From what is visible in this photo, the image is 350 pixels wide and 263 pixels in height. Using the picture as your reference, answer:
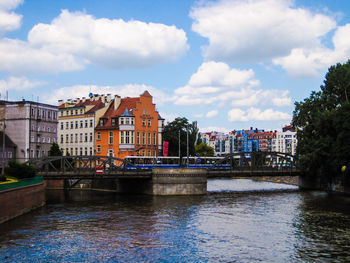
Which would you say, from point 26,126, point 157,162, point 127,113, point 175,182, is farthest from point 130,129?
point 175,182

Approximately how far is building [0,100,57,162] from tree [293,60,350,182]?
49.7m

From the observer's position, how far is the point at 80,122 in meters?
108

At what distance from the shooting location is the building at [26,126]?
88.6 metres

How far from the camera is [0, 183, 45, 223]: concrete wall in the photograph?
4016 centimetres

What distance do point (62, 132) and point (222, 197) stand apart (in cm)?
5779

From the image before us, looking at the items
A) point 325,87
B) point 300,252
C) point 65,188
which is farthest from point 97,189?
point 300,252

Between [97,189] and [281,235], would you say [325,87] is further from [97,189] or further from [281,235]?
[281,235]

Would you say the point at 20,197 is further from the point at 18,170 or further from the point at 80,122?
the point at 80,122

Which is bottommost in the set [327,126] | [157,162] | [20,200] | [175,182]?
[20,200]

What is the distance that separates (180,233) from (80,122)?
74438 mm

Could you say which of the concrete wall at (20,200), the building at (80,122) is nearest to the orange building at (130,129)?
the building at (80,122)

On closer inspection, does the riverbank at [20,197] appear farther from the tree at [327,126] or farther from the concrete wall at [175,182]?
the tree at [327,126]

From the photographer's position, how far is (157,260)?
29250 millimetres

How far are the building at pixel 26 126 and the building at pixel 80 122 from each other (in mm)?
13403
